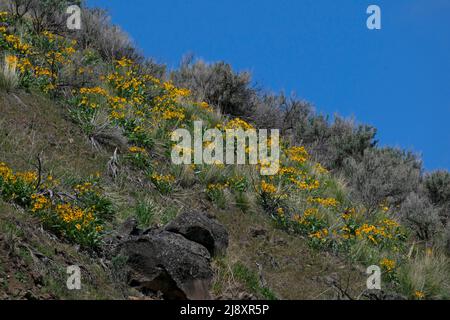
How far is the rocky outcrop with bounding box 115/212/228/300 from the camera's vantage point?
28.9 ft

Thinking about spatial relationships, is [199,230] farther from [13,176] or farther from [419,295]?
[419,295]

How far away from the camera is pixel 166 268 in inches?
347

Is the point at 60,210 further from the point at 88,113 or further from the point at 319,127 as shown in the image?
the point at 319,127

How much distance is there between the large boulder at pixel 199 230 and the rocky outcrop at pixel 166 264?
14cm

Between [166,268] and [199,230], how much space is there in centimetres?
113

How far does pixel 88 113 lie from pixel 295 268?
15.2 ft

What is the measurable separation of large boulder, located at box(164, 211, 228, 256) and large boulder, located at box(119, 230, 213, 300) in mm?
507

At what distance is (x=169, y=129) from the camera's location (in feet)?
47.5

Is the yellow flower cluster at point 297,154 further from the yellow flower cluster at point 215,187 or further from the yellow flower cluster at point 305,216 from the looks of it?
the yellow flower cluster at point 215,187

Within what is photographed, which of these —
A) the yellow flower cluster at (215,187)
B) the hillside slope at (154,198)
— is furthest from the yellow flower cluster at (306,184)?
the yellow flower cluster at (215,187)

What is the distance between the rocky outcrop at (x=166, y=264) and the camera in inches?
347

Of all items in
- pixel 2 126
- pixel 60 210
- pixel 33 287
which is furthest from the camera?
pixel 2 126

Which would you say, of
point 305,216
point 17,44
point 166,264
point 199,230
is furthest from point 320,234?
point 17,44
